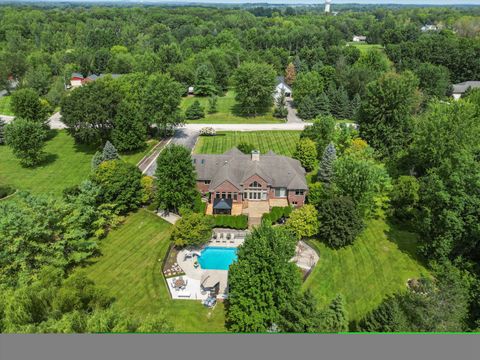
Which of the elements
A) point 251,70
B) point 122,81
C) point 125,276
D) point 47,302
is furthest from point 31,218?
point 251,70

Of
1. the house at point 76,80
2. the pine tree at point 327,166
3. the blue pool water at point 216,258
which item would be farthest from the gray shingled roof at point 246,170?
the house at point 76,80

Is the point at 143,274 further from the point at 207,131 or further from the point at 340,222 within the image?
the point at 207,131

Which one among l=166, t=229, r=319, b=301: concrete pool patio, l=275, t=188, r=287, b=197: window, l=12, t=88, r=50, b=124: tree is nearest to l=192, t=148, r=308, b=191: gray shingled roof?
l=275, t=188, r=287, b=197: window

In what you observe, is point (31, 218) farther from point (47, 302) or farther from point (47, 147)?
point (47, 147)

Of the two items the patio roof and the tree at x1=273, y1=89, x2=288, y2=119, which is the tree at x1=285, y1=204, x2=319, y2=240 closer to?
the patio roof

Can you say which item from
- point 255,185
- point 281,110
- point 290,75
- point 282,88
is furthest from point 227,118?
point 255,185

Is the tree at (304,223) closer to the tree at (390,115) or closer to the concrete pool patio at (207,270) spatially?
the concrete pool patio at (207,270)

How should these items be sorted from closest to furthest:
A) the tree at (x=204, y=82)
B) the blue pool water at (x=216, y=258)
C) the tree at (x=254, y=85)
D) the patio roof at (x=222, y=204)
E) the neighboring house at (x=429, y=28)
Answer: the blue pool water at (x=216, y=258)
the patio roof at (x=222, y=204)
the tree at (x=254, y=85)
the tree at (x=204, y=82)
the neighboring house at (x=429, y=28)
